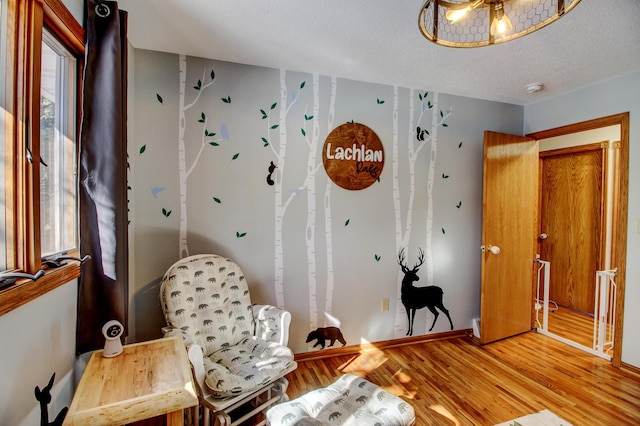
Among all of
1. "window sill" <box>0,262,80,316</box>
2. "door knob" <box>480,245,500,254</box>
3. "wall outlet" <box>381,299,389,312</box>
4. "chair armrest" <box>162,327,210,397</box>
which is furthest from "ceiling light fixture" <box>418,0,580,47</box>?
"wall outlet" <box>381,299,389,312</box>

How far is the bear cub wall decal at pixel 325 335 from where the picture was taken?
257 centimetres

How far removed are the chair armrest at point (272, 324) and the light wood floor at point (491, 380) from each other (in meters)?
0.48

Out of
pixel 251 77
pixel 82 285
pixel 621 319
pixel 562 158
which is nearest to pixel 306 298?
pixel 82 285

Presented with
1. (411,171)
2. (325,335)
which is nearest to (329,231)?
(325,335)

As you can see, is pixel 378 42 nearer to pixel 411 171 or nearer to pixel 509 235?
pixel 411 171

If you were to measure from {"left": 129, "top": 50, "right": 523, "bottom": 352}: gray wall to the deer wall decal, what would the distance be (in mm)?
74

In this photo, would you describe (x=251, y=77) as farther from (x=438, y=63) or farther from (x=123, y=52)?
(x=438, y=63)

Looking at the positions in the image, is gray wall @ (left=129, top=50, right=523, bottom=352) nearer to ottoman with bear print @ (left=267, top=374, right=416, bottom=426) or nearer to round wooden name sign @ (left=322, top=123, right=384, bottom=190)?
round wooden name sign @ (left=322, top=123, right=384, bottom=190)

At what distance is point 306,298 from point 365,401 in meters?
1.19

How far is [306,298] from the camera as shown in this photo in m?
2.56

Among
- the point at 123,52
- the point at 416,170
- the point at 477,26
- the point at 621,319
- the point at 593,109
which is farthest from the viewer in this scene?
the point at 416,170

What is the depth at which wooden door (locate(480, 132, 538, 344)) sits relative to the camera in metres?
2.86

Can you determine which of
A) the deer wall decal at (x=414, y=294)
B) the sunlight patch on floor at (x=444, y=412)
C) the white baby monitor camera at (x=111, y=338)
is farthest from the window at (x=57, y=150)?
the deer wall decal at (x=414, y=294)

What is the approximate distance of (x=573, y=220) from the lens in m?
3.88
